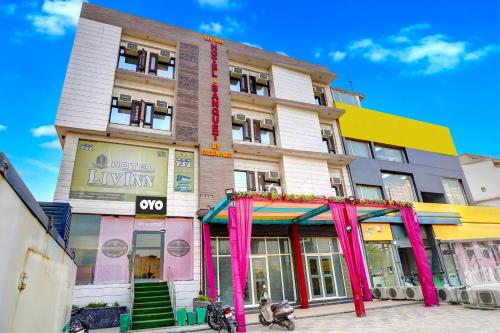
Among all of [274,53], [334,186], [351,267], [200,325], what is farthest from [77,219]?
[274,53]

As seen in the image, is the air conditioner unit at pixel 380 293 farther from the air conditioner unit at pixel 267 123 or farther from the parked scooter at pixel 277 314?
the air conditioner unit at pixel 267 123

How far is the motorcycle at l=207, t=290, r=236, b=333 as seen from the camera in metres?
8.25

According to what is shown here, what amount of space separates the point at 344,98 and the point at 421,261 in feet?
43.2

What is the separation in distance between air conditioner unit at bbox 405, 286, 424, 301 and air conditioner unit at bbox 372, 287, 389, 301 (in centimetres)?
113

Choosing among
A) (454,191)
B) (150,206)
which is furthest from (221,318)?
(454,191)

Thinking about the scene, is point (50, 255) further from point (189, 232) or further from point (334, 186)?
point (334, 186)

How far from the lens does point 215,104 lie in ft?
52.2

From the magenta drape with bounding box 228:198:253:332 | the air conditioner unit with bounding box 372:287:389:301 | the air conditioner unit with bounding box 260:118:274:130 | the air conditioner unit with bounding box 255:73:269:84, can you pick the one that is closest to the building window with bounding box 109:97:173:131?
the air conditioner unit with bounding box 260:118:274:130

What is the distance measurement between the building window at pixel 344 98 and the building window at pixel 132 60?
43.0 feet

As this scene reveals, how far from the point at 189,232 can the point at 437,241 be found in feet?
50.2

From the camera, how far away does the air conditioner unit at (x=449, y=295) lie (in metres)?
11.3

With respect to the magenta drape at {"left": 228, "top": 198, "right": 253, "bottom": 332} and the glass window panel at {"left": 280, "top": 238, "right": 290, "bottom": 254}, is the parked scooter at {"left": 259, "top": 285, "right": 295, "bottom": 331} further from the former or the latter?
the glass window panel at {"left": 280, "top": 238, "right": 290, "bottom": 254}

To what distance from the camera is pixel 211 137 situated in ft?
49.2

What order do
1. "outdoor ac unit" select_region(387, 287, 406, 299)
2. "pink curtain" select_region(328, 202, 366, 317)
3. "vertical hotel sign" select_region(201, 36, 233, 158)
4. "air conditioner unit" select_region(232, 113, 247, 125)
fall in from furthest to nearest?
"air conditioner unit" select_region(232, 113, 247, 125), "vertical hotel sign" select_region(201, 36, 233, 158), "outdoor ac unit" select_region(387, 287, 406, 299), "pink curtain" select_region(328, 202, 366, 317)
